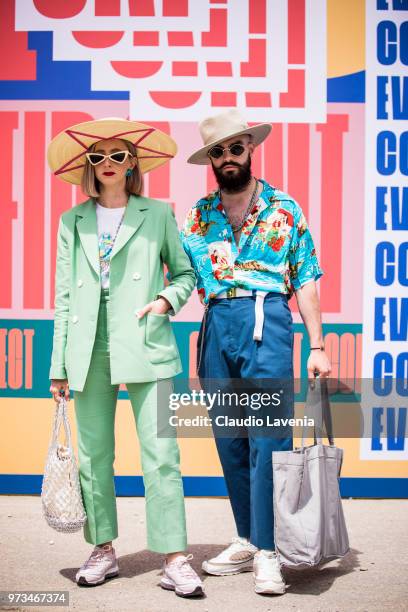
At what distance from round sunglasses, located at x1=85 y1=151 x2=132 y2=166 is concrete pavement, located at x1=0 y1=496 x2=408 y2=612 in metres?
1.90

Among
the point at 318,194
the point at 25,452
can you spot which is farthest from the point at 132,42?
the point at 25,452

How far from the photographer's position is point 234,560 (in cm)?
390

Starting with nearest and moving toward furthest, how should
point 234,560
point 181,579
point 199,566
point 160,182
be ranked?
1. point 181,579
2. point 234,560
3. point 199,566
4. point 160,182

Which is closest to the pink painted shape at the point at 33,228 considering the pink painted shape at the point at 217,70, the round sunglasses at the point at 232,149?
the pink painted shape at the point at 217,70

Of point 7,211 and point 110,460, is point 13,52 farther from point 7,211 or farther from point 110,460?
point 110,460

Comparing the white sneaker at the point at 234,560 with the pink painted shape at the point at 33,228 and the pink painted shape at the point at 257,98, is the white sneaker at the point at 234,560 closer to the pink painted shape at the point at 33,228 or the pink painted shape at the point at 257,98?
the pink painted shape at the point at 33,228

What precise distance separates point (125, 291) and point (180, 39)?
2189 millimetres

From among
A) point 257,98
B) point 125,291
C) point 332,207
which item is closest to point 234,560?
point 125,291

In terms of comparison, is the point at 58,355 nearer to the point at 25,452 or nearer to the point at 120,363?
the point at 120,363

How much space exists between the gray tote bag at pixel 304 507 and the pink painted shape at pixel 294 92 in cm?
240

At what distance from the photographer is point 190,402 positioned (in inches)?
208

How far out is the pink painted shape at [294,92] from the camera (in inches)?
202

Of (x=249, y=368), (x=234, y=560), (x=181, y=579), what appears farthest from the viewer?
(x=234, y=560)

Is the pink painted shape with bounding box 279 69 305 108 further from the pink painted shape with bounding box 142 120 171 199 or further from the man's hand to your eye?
the man's hand
